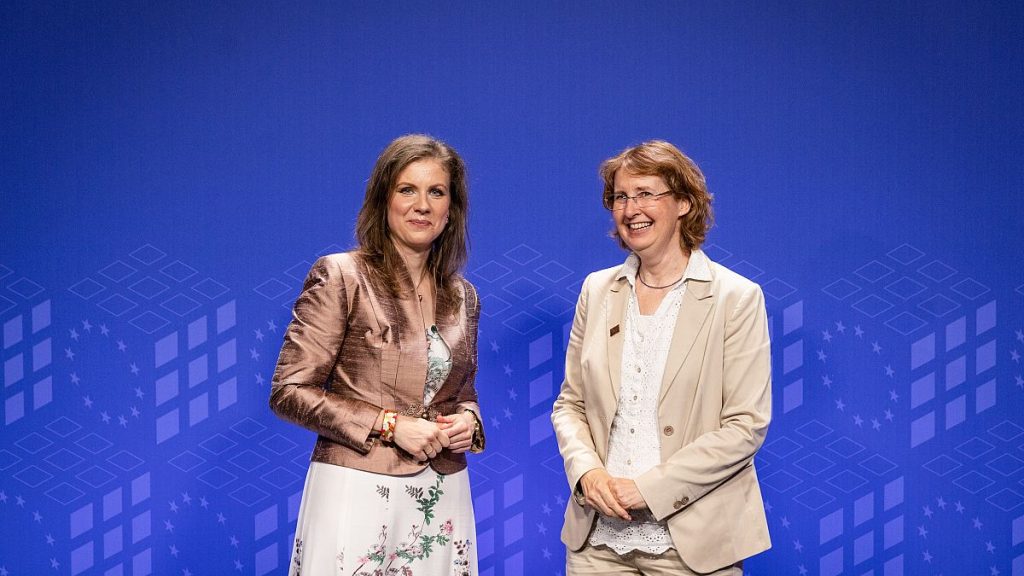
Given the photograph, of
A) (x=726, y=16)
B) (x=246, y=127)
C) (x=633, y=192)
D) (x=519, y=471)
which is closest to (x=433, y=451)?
(x=633, y=192)

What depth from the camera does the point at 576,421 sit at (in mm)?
2461

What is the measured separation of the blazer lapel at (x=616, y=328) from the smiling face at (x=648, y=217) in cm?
11

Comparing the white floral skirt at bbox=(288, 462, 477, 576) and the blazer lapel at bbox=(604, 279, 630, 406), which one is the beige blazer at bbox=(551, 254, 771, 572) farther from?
the white floral skirt at bbox=(288, 462, 477, 576)

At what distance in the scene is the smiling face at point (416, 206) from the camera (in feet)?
7.84

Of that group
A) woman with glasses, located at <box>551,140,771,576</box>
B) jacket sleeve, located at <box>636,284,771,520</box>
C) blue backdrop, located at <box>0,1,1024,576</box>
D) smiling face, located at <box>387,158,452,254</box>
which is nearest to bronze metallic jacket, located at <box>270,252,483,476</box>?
smiling face, located at <box>387,158,452,254</box>

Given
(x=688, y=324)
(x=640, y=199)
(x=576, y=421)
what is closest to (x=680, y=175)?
(x=640, y=199)

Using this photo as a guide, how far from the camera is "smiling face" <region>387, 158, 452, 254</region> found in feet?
7.84

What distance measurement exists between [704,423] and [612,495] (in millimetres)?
290

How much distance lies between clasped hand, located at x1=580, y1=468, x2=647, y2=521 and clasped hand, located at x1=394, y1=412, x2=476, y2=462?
0.32 meters

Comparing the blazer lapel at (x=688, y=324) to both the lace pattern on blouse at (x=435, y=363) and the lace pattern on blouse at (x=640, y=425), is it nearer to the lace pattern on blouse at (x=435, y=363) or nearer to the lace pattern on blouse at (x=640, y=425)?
the lace pattern on blouse at (x=640, y=425)

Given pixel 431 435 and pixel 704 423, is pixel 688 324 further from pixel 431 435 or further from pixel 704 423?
pixel 431 435

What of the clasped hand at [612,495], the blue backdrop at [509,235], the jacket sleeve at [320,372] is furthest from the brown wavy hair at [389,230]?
the blue backdrop at [509,235]

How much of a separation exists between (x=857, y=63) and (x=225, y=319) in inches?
103

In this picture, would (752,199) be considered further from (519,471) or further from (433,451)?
(433,451)
